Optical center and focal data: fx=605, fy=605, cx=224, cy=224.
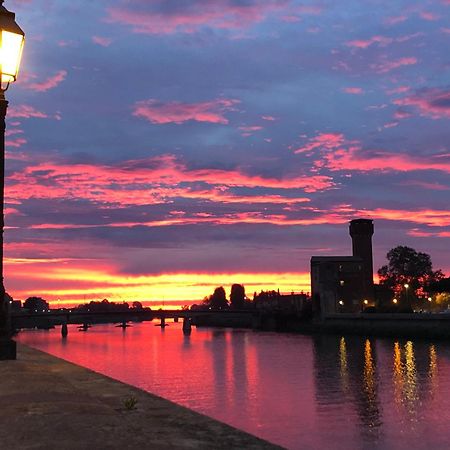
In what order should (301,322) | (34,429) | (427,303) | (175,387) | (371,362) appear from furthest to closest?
(301,322) → (427,303) → (371,362) → (175,387) → (34,429)

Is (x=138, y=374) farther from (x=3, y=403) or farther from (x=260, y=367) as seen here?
(x=3, y=403)

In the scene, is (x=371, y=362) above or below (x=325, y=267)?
below

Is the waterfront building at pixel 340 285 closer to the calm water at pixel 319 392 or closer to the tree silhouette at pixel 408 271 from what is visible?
the tree silhouette at pixel 408 271

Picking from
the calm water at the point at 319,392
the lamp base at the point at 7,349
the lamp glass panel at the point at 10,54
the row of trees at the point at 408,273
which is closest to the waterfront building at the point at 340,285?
the row of trees at the point at 408,273

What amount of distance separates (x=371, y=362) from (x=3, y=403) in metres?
69.3

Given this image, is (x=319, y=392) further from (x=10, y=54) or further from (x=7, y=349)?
(x=10, y=54)

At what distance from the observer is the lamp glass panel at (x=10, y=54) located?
362 inches

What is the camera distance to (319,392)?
48812 millimetres

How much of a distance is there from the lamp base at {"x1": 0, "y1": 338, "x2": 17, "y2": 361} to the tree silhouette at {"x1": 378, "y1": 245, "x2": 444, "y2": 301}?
17337 cm

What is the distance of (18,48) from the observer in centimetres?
931

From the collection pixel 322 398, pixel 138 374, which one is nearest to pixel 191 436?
pixel 322 398

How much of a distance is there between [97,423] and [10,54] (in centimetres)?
569

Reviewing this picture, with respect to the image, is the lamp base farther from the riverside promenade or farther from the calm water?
the calm water

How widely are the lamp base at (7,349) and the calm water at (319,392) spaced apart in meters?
15.5
